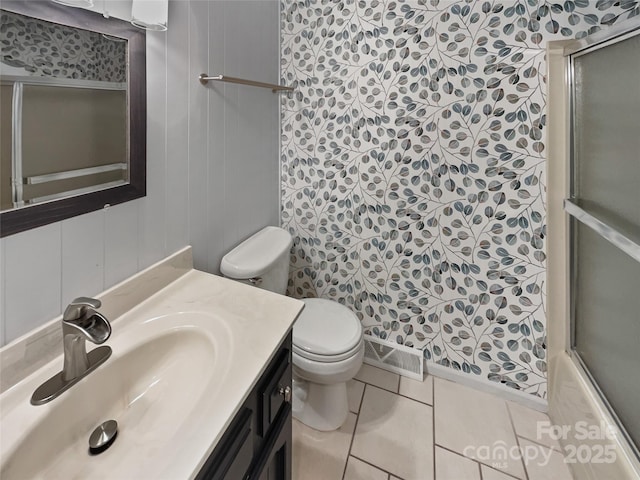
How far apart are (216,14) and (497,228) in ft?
5.02

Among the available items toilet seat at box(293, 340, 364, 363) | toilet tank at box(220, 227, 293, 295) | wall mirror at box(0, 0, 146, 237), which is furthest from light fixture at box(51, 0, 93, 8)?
toilet seat at box(293, 340, 364, 363)

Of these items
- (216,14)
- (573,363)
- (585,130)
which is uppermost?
(216,14)

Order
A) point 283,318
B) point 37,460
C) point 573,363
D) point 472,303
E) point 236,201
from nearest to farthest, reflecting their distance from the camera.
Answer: point 37,460 < point 283,318 < point 573,363 < point 236,201 < point 472,303

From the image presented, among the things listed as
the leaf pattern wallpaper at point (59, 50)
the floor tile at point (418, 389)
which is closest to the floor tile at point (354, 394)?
the floor tile at point (418, 389)

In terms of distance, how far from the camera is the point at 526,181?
1515mm

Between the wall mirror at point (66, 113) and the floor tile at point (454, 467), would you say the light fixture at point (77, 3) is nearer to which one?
the wall mirror at point (66, 113)

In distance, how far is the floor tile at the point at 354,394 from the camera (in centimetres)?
170

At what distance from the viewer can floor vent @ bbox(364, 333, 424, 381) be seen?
1.89 metres

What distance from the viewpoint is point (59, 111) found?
0.80 meters

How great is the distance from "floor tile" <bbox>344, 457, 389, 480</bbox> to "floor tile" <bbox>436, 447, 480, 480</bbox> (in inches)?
9.3

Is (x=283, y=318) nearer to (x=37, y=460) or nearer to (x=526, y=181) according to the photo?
(x=37, y=460)

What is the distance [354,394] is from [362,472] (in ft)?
1.38

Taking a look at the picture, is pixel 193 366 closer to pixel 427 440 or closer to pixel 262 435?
pixel 262 435

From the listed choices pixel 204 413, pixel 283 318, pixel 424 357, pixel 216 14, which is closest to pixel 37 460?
pixel 204 413
